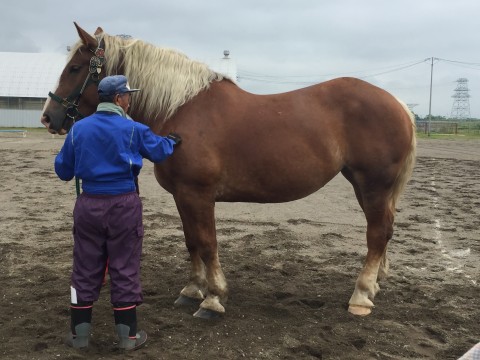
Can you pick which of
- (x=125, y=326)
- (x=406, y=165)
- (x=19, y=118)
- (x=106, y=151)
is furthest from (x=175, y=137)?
(x=19, y=118)

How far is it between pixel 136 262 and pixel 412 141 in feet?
9.46

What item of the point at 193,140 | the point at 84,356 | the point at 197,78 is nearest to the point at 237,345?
the point at 84,356

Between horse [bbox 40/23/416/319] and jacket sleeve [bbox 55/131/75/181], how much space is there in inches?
30.6

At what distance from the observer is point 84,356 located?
3.10m

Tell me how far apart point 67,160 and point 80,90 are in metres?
0.96

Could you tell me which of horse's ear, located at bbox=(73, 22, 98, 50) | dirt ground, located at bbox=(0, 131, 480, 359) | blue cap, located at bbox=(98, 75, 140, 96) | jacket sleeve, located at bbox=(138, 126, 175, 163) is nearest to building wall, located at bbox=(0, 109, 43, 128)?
dirt ground, located at bbox=(0, 131, 480, 359)

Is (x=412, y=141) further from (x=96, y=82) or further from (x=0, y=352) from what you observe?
(x=0, y=352)

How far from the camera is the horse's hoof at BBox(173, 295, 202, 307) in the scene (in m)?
4.15

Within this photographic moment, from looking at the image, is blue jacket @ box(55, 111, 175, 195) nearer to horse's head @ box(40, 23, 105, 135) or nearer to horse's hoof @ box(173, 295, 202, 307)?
horse's head @ box(40, 23, 105, 135)

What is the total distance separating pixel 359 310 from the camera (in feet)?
13.2

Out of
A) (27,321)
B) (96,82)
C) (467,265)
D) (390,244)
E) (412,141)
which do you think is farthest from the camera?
(390,244)

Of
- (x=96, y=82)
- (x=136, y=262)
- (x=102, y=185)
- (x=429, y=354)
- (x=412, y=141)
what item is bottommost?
(x=429, y=354)

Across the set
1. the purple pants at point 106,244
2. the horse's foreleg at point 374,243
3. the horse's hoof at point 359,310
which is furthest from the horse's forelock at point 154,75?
the horse's hoof at point 359,310

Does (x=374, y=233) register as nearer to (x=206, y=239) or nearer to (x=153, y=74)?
(x=206, y=239)
